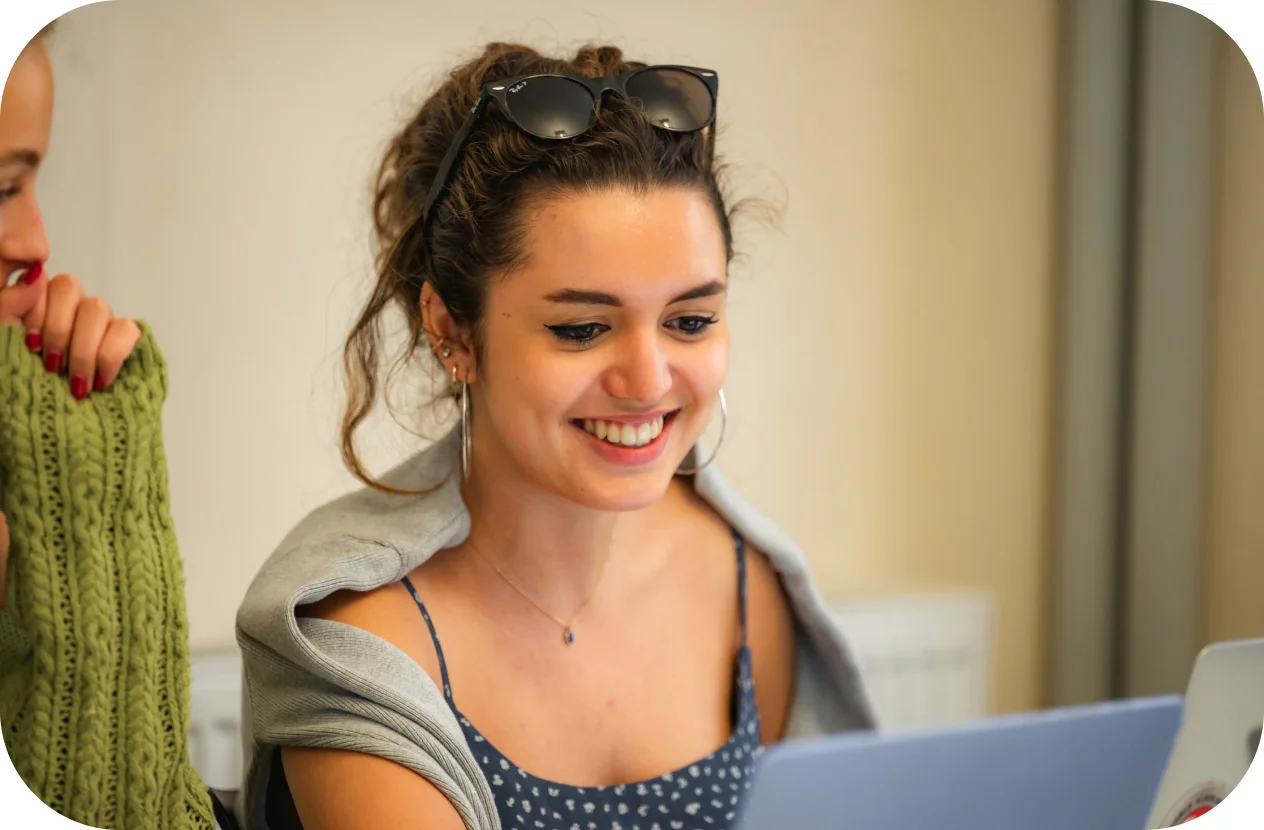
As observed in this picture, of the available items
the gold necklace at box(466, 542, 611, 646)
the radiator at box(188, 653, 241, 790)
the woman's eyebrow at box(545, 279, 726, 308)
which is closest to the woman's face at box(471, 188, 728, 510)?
the woman's eyebrow at box(545, 279, 726, 308)

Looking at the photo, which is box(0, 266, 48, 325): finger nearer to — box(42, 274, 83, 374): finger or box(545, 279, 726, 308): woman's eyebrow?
box(42, 274, 83, 374): finger

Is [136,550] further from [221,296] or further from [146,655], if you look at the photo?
[221,296]

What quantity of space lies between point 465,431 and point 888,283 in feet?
2.75

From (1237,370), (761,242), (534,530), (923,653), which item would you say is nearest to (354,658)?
(534,530)

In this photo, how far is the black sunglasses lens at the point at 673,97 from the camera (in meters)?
0.88

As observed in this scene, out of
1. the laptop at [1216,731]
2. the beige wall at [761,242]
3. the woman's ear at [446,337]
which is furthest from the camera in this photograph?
the beige wall at [761,242]

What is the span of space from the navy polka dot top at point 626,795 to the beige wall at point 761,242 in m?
0.46

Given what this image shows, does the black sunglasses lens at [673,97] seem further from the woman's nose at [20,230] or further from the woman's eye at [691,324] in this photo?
the woman's nose at [20,230]

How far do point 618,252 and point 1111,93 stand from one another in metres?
0.98

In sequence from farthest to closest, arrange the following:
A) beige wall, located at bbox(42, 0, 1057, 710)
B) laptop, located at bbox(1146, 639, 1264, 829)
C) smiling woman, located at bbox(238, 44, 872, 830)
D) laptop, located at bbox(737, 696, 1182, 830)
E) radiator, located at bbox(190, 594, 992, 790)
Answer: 1. radiator, located at bbox(190, 594, 992, 790)
2. beige wall, located at bbox(42, 0, 1057, 710)
3. smiling woman, located at bbox(238, 44, 872, 830)
4. laptop, located at bbox(1146, 639, 1264, 829)
5. laptop, located at bbox(737, 696, 1182, 830)

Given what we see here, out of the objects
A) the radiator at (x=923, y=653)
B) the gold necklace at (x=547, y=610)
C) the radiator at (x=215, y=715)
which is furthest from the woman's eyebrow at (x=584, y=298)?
the radiator at (x=923, y=653)

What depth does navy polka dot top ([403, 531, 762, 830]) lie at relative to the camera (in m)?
0.85

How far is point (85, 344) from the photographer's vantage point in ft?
2.31

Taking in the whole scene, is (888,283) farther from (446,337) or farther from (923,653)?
(446,337)
